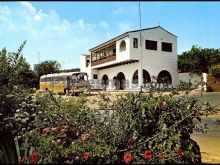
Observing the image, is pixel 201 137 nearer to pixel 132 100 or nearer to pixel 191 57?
pixel 132 100

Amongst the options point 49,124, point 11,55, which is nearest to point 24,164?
point 49,124

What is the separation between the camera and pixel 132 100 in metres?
6.14

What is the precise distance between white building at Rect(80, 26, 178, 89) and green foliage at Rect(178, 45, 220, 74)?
274 cm

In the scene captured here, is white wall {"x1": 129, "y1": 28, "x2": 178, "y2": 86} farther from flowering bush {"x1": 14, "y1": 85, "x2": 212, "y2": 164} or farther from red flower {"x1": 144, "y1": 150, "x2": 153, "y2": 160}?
red flower {"x1": 144, "y1": 150, "x2": 153, "y2": 160}

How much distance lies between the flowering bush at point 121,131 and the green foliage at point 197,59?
39.4 m

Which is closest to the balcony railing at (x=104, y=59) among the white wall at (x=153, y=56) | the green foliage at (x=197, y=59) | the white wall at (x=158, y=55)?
the white wall at (x=153, y=56)

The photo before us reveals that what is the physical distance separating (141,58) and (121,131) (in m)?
36.8

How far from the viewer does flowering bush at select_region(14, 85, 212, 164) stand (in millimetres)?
5199

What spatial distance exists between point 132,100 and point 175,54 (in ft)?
128

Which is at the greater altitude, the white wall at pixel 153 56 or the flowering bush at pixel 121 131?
the white wall at pixel 153 56

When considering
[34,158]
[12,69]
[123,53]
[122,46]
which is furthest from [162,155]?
[122,46]

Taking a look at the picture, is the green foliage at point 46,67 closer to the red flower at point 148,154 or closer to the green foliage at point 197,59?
the green foliage at point 197,59

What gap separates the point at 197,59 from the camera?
46875 millimetres

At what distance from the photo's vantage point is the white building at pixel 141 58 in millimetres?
41906
